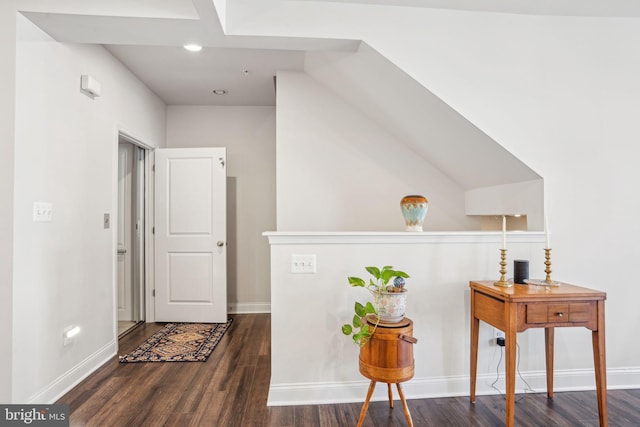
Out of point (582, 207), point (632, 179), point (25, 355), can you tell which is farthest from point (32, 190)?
point (632, 179)

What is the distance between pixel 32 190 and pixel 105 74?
129cm

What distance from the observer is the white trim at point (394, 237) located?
6.89 ft

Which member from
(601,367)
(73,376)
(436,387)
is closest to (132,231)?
(73,376)

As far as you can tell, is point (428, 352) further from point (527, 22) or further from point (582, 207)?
point (527, 22)

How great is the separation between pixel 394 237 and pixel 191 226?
249 cm

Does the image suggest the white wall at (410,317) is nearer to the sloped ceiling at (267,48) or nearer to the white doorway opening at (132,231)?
the sloped ceiling at (267,48)

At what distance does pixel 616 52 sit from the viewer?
2.32 meters

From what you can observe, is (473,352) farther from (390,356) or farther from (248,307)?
(248,307)

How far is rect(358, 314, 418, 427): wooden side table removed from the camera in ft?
5.69

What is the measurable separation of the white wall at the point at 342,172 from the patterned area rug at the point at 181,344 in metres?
1.33

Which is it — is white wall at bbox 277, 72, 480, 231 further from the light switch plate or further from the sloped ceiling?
the light switch plate

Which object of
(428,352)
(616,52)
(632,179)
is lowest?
(428,352)

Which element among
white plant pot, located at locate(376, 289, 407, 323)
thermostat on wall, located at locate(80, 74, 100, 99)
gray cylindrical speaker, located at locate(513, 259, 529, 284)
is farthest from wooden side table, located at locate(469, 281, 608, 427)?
thermostat on wall, located at locate(80, 74, 100, 99)

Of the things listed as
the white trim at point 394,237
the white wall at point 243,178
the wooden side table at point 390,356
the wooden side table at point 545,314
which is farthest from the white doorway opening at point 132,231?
the wooden side table at point 545,314
